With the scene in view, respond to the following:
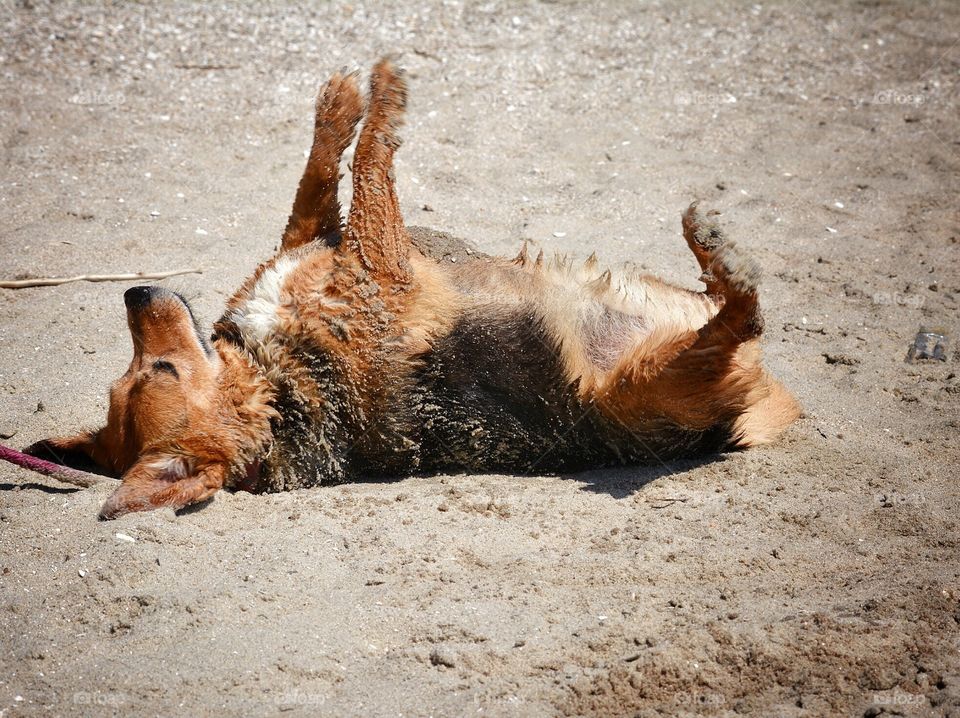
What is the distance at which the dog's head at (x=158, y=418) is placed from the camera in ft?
12.2

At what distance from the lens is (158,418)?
12.6 feet

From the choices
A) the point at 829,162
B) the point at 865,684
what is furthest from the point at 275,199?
the point at 865,684

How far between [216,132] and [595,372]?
4.12m

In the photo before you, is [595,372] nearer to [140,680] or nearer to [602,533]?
[602,533]

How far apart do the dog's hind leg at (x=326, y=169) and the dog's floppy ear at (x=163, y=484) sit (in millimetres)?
1374

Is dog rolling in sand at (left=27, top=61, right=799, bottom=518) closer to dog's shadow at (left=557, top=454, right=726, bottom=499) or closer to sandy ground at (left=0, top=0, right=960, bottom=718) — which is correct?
dog's shadow at (left=557, top=454, right=726, bottom=499)

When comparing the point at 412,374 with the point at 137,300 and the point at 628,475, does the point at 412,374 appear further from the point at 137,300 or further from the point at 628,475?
the point at 137,300

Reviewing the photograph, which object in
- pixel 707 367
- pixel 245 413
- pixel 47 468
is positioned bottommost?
pixel 47 468

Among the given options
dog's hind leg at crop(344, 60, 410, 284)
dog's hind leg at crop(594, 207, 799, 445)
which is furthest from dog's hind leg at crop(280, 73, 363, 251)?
dog's hind leg at crop(594, 207, 799, 445)

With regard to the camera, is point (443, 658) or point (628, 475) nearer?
point (443, 658)

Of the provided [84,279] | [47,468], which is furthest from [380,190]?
[84,279]

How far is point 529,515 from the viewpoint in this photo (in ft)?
12.8

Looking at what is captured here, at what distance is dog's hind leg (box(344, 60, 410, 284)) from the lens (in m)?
4.22

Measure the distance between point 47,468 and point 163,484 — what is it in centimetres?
60
